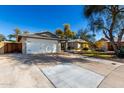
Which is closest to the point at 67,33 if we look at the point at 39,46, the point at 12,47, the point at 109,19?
the point at 39,46

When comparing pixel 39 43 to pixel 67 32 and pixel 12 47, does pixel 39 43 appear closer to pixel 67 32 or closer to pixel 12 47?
pixel 12 47

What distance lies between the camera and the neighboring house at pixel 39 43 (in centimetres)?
1740

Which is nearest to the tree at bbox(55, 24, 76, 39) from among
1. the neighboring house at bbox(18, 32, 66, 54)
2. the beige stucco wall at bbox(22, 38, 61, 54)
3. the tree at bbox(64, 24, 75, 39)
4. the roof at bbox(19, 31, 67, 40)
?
the tree at bbox(64, 24, 75, 39)


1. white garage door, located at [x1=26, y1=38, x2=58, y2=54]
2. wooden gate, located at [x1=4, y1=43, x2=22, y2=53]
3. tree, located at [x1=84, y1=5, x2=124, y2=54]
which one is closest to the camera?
tree, located at [x1=84, y1=5, x2=124, y2=54]

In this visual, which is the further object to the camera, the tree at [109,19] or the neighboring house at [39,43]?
the neighboring house at [39,43]

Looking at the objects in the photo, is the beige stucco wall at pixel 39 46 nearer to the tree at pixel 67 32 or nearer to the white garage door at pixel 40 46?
the white garage door at pixel 40 46

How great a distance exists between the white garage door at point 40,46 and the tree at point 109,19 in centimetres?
745

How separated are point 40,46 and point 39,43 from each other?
1.58 feet

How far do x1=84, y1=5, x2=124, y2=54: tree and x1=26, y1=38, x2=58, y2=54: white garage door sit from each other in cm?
745

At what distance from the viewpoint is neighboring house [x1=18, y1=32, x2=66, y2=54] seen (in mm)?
17400

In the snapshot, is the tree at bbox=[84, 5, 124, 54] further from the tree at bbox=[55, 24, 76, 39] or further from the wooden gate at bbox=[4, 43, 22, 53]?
the tree at bbox=[55, 24, 76, 39]

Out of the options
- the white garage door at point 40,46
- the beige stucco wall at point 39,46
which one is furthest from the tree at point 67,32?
the white garage door at point 40,46
